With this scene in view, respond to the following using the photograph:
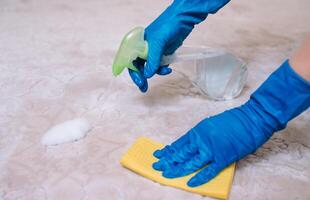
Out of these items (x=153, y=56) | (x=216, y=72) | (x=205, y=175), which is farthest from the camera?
(x=216, y=72)

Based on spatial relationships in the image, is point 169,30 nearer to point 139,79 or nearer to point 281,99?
point 139,79

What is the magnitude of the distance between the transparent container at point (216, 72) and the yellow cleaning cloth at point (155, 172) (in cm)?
30

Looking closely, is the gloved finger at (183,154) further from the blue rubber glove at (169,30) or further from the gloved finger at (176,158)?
the blue rubber glove at (169,30)

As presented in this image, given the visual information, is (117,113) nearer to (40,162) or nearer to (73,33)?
(40,162)

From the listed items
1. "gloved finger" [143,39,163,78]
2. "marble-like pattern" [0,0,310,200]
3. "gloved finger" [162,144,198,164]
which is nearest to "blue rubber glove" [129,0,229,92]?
"gloved finger" [143,39,163,78]

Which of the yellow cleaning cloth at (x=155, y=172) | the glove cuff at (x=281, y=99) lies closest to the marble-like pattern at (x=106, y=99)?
the yellow cleaning cloth at (x=155, y=172)

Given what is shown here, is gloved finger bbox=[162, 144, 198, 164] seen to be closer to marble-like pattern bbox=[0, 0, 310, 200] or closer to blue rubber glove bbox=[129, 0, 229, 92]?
marble-like pattern bbox=[0, 0, 310, 200]

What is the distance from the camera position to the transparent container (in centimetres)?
118

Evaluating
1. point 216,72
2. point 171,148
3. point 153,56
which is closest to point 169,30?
point 153,56

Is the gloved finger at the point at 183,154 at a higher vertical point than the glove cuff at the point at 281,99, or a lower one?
lower

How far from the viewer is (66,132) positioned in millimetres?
1041

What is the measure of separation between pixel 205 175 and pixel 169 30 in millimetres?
417

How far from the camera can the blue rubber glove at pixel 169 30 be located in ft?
3.41

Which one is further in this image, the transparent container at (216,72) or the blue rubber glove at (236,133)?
the transparent container at (216,72)
